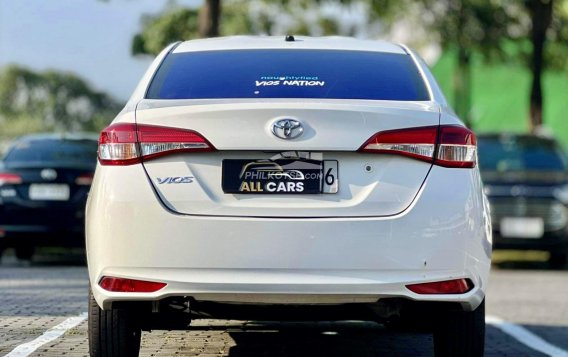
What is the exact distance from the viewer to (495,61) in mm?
28422

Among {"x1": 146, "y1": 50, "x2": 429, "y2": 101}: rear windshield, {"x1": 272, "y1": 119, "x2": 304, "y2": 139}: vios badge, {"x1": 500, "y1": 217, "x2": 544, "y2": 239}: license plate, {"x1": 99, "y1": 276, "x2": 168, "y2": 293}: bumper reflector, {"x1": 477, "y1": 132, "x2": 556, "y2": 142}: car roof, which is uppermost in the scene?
{"x1": 146, "y1": 50, "x2": 429, "y2": 101}: rear windshield

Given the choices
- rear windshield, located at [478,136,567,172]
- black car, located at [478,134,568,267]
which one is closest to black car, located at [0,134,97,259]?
black car, located at [478,134,568,267]

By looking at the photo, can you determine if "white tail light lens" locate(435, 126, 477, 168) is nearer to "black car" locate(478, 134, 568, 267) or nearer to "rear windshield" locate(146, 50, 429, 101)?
"rear windshield" locate(146, 50, 429, 101)

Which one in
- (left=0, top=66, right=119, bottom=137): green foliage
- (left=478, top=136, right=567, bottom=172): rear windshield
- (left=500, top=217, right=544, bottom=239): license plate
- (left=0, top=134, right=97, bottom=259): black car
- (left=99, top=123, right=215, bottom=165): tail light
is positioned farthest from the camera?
(left=0, top=66, right=119, bottom=137): green foliage

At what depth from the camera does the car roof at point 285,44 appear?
252 inches

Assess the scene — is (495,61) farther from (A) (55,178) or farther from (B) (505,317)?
(B) (505,317)

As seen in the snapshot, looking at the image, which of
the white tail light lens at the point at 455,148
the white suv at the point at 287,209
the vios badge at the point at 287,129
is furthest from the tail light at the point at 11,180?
the white tail light lens at the point at 455,148

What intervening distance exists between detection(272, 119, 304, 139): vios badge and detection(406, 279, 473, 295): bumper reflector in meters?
0.82

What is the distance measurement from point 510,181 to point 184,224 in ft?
35.8

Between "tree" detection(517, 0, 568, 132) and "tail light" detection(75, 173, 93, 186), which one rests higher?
"tree" detection(517, 0, 568, 132)

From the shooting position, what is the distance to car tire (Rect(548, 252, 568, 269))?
15.8m

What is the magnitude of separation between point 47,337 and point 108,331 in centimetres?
162

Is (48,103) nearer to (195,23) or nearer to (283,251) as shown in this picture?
(195,23)

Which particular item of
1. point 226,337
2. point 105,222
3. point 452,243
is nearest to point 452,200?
point 452,243
